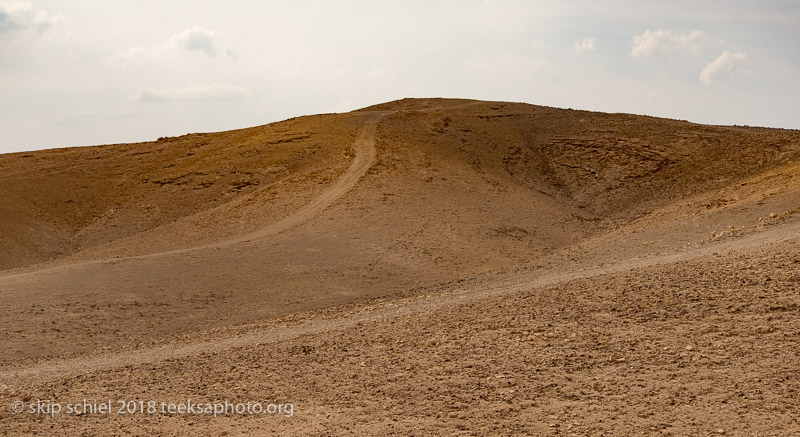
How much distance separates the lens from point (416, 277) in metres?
15.5

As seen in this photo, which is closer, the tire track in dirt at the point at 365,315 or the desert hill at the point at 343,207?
the tire track in dirt at the point at 365,315

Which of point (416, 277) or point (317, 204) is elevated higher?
point (317, 204)

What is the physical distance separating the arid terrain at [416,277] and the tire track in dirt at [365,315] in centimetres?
10

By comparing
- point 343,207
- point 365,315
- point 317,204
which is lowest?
point 365,315

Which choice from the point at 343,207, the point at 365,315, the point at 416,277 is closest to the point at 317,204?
the point at 343,207

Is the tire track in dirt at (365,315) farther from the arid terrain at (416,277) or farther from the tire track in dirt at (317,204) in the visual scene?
the tire track in dirt at (317,204)

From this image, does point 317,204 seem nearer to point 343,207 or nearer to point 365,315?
point 343,207

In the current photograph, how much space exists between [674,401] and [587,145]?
847 inches

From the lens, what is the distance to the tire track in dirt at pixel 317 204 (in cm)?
1692

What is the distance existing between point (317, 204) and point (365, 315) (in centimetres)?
917

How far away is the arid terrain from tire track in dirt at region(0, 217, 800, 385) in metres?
0.10

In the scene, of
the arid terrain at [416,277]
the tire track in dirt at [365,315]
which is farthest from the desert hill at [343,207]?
the tire track in dirt at [365,315]

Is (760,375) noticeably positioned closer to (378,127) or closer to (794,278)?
(794,278)

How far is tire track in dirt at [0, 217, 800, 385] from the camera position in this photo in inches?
377
